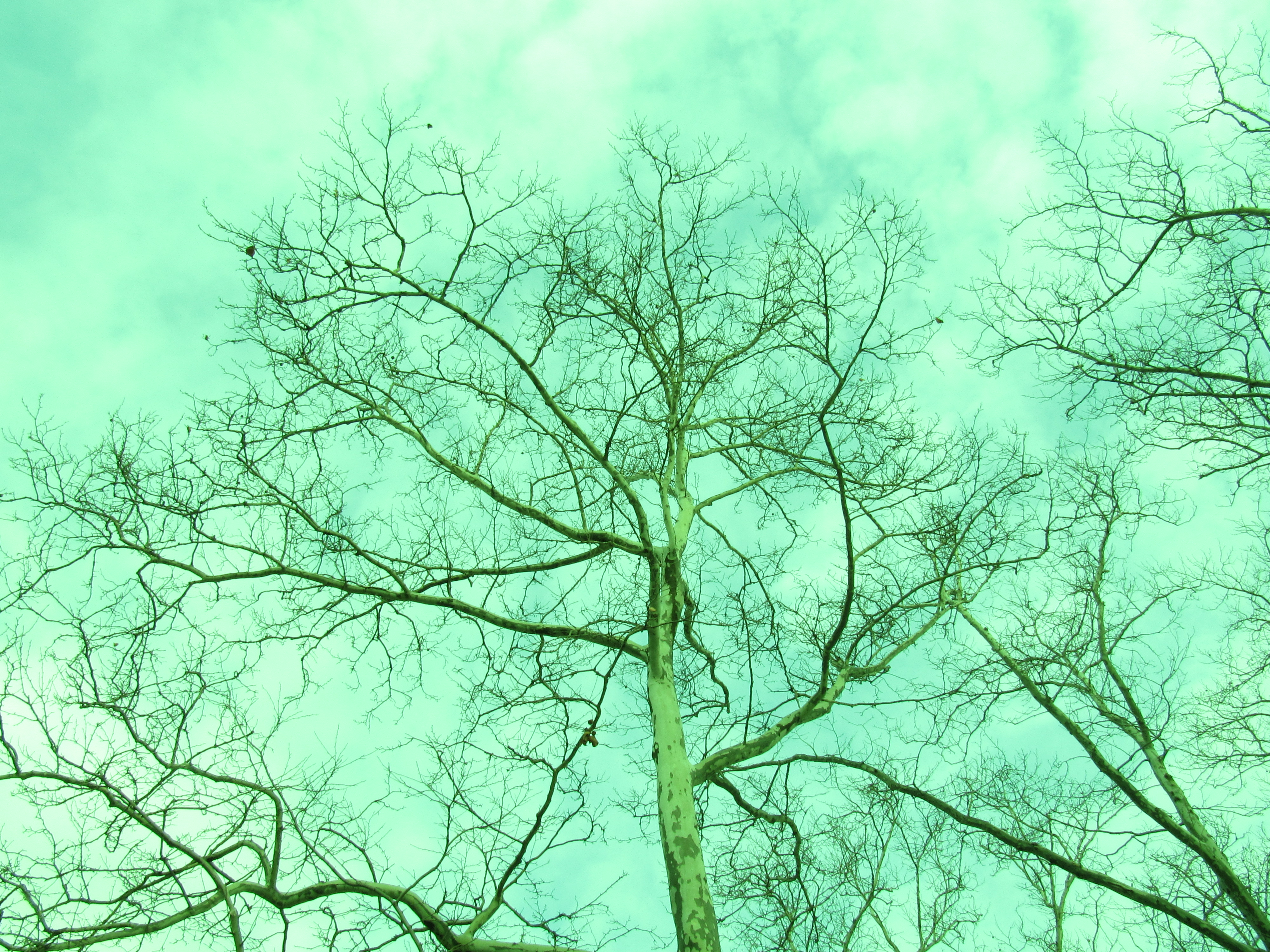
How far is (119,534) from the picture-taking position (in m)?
5.76

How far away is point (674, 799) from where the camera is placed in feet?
17.8

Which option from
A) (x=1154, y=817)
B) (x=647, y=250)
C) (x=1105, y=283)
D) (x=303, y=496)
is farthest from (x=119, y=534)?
(x=1154, y=817)

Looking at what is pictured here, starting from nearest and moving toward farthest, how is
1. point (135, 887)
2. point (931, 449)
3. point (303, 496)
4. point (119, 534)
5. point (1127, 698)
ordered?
point (135, 887) → point (119, 534) → point (303, 496) → point (931, 449) → point (1127, 698)

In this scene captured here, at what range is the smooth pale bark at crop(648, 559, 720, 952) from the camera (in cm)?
487

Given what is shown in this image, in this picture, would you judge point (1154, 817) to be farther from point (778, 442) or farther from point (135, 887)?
point (135, 887)

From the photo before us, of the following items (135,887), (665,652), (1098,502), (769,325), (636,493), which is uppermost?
(769,325)

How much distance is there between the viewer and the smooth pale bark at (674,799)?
16.0 ft

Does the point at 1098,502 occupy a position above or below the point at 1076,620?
above

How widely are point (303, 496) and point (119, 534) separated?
4.08 ft

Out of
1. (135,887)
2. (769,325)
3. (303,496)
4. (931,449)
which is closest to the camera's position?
(135,887)

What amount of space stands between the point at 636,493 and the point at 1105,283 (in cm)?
400

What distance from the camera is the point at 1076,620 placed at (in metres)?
9.47

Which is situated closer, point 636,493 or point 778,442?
point 636,493

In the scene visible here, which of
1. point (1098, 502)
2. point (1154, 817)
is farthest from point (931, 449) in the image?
point (1154, 817)
